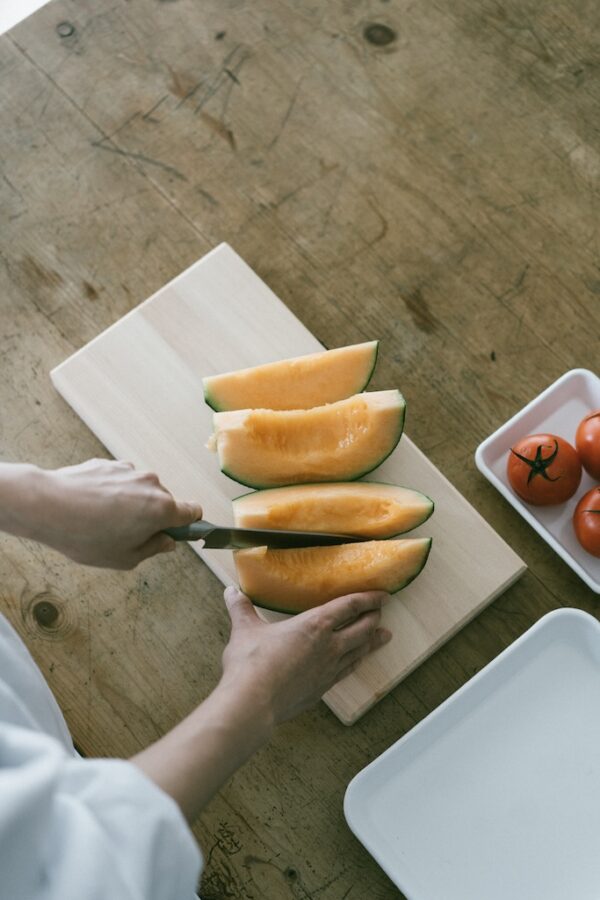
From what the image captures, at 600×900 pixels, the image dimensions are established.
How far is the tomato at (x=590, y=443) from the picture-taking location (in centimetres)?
116

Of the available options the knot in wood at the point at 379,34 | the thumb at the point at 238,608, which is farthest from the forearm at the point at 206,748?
the knot in wood at the point at 379,34

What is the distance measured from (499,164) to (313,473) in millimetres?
612

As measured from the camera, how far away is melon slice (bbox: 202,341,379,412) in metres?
1.16

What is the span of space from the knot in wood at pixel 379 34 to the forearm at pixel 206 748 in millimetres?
1058

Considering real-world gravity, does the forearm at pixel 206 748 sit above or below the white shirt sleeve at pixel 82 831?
below

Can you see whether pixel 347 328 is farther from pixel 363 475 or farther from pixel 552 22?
pixel 552 22

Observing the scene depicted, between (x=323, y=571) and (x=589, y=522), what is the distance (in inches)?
14.5

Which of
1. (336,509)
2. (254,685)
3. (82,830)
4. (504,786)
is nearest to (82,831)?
(82,830)

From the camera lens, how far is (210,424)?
1210mm

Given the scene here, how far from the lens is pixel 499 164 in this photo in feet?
4.46

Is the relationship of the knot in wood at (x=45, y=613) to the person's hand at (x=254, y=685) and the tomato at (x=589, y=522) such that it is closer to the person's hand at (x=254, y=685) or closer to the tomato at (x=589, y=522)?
the person's hand at (x=254, y=685)

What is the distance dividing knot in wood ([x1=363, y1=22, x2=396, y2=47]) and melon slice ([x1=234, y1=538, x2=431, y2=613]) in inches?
33.0

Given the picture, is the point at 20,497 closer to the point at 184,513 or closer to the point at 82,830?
the point at 184,513

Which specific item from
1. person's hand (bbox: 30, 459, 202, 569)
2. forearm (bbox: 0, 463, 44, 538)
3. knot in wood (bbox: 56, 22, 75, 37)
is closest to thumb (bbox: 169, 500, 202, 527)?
person's hand (bbox: 30, 459, 202, 569)
